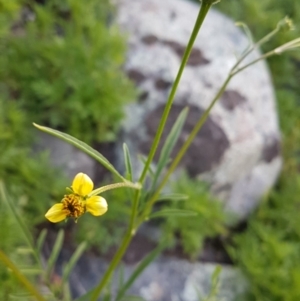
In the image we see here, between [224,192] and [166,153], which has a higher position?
[166,153]

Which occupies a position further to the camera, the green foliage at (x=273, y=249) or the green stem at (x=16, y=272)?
the green foliage at (x=273, y=249)

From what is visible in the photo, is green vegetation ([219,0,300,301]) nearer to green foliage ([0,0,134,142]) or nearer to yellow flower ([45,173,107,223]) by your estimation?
green foliage ([0,0,134,142])

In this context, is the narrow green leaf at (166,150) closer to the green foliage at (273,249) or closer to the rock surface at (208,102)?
the rock surface at (208,102)

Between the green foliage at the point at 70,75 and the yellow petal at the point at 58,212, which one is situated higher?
the yellow petal at the point at 58,212

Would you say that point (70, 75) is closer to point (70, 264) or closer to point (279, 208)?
point (70, 264)

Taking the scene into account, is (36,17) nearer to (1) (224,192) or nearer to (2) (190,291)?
(1) (224,192)

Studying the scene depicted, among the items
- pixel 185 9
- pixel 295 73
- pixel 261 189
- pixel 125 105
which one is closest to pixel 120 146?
pixel 125 105

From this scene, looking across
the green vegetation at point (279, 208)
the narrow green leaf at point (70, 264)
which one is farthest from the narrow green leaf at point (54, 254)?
the green vegetation at point (279, 208)
